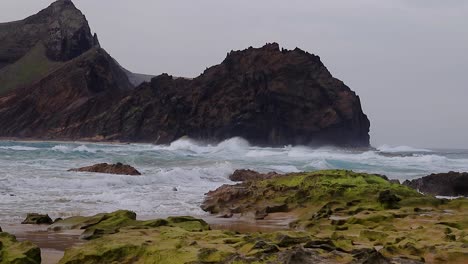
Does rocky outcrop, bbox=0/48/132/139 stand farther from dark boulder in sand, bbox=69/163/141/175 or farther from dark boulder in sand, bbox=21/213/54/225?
dark boulder in sand, bbox=21/213/54/225

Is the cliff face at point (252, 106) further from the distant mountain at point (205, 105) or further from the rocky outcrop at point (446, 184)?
the rocky outcrop at point (446, 184)

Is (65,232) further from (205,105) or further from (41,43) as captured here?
(41,43)

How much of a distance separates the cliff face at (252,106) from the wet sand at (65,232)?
77823 mm

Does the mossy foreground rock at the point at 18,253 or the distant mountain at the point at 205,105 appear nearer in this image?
the mossy foreground rock at the point at 18,253

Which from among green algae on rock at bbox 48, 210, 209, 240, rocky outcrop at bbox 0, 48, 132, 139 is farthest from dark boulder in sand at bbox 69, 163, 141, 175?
rocky outcrop at bbox 0, 48, 132, 139

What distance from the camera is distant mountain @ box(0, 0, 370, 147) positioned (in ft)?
311

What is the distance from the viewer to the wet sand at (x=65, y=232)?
7879 mm

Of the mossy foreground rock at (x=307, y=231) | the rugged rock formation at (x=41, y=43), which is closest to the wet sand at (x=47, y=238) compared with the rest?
the mossy foreground rock at (x=307, y=231)

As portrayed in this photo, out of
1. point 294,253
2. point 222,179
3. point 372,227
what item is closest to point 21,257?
point 294,253

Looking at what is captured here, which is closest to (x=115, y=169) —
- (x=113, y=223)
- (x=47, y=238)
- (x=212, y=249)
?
(x=113, y=223)

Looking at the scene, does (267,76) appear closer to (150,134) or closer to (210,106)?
(210,106)

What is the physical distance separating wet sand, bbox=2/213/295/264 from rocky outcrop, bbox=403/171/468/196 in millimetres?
9748

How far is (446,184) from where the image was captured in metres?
20.5

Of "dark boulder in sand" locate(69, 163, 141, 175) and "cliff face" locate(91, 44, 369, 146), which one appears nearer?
"dark boulder in sand" locate(69, 163, 141, 175)
